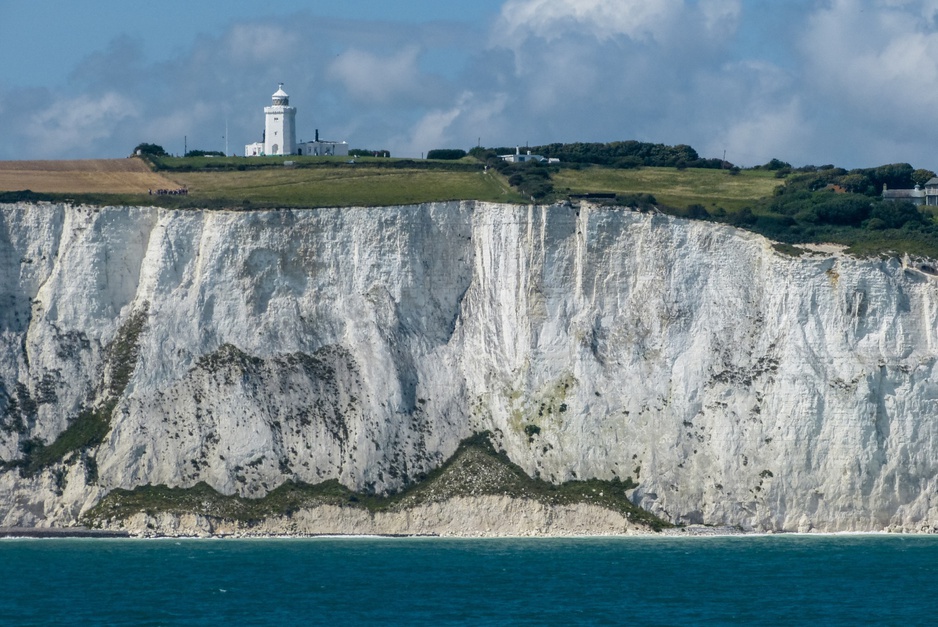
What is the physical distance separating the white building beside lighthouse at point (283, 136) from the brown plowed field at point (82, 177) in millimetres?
10457

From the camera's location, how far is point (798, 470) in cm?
8406

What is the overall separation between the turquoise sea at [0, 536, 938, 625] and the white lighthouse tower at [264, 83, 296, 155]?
112 ft

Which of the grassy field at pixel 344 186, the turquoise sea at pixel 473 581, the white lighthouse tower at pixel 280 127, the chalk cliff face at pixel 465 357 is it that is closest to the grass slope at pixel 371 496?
the chalk cliff face at pixel 465 357

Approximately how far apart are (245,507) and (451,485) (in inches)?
369

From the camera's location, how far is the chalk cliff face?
279ft

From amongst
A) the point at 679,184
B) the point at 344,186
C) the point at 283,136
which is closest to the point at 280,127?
the point at 283,136

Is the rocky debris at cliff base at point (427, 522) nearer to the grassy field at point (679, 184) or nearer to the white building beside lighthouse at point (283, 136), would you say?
the grassy field at point (679, 184)

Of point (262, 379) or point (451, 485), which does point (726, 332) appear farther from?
point (262, 379)

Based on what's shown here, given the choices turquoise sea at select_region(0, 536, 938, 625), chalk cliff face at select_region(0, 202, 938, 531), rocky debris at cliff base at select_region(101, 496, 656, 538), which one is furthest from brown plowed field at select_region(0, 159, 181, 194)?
turquoise sea at select_region(0, 536, 938, 625)

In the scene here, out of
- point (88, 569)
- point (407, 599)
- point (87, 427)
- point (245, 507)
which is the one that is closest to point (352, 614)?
point (407, 599)

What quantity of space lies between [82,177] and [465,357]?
23950mm

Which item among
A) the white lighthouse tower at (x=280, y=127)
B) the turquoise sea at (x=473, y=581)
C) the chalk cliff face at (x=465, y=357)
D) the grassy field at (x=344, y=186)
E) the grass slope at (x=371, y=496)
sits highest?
the white lighthouse tower at (x=280, y=127)

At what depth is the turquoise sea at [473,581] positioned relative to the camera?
2532 inches

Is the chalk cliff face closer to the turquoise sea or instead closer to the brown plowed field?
the turquoise sea
